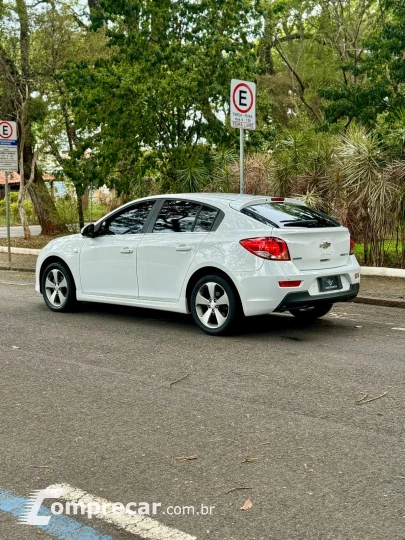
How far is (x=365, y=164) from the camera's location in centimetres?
1329

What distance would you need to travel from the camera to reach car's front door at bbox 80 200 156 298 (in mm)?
9102

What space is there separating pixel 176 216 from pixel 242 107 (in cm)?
374

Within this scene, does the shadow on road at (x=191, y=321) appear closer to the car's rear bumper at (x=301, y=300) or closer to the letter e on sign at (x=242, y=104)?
the car's rear bumper at (x=301, y=300)

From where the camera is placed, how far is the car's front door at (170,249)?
27.9ft

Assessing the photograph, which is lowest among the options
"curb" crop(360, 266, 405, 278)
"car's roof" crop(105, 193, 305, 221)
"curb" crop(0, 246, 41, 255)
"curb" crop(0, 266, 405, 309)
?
"curb" crop(0, 246, 41, 255)

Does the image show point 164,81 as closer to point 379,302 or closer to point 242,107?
point 242,107

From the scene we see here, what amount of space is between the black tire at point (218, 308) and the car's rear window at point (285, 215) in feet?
2.65

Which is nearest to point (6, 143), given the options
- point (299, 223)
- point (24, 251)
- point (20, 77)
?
point (24, 251)

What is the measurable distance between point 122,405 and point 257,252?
9.40 ft

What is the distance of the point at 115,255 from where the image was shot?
364 inches

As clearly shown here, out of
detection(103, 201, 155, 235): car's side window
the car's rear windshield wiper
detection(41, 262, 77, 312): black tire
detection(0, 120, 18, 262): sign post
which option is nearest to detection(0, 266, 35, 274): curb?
detection(0, 120, 18, 262): sign post

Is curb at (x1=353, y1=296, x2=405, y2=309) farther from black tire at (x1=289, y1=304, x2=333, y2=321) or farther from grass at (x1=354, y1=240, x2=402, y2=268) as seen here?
grass at (x1=354, y1=240, x2=402, y2=268)

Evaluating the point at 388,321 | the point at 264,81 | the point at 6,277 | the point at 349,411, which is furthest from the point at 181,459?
the point at 264,81

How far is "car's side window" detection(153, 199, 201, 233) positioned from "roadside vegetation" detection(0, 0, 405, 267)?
17.3ft
